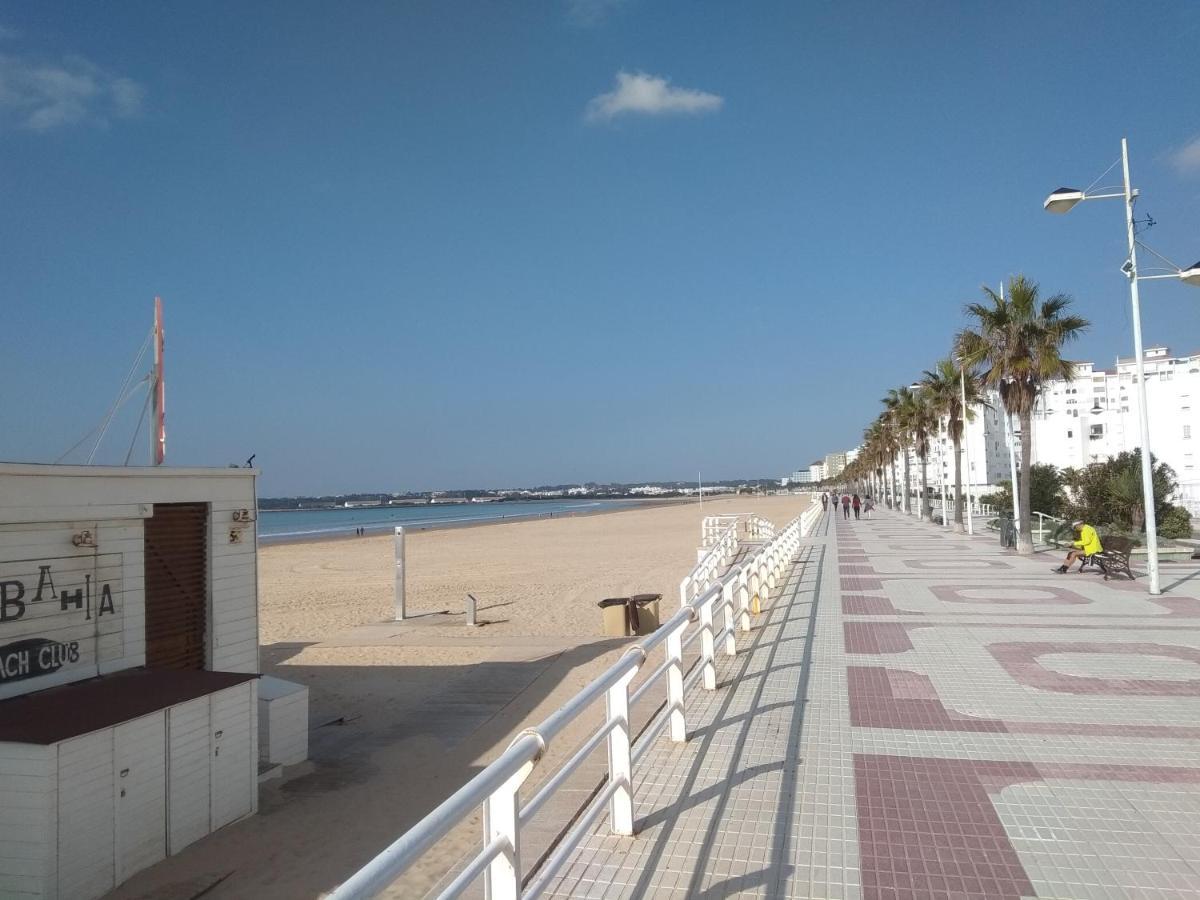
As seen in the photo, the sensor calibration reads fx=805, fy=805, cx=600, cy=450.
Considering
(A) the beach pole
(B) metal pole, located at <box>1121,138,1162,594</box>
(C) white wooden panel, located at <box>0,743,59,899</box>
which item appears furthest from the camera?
(A) the beach pole

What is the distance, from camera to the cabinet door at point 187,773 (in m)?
5.72

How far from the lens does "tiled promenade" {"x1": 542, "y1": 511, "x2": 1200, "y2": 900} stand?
3.79 m

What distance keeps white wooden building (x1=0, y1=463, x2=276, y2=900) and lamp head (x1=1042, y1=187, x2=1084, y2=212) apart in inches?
558

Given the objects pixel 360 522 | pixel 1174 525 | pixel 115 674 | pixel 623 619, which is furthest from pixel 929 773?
pixel 360 522

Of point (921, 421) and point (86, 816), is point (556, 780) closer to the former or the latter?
point (86, 816)

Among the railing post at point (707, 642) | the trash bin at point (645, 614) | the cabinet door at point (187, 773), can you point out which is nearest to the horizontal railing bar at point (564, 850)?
the railing post at point (707, 642)

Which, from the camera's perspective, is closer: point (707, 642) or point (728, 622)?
point (707, 642)

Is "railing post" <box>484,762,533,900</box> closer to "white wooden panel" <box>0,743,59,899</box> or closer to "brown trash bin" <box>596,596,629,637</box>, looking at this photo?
"white wooden panel" <box>0,743,59,899</box>

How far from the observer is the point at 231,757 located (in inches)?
249

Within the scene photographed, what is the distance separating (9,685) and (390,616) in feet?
43.1

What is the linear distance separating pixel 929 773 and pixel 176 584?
20.2ft

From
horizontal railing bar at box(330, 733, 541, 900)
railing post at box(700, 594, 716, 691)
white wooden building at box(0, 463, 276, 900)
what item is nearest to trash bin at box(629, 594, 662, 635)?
railing post at box(700, 594, 716, 691)

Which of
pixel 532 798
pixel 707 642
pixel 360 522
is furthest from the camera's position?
pixel 360 522

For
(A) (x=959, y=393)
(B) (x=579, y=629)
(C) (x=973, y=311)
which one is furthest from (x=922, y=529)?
(B) (x=579, y=629)
